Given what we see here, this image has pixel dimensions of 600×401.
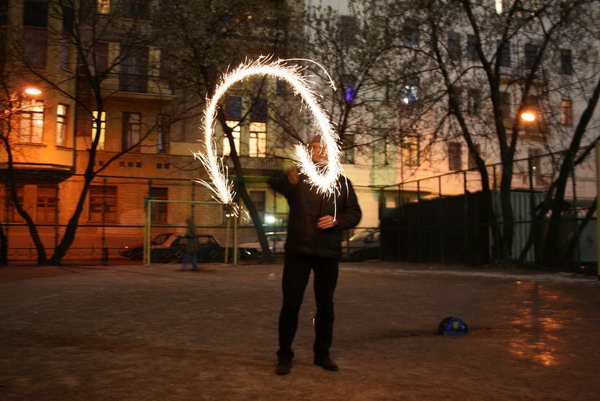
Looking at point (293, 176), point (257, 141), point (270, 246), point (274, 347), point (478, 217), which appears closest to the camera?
point (293, 176)

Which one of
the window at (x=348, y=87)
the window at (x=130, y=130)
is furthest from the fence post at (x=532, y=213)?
the window at (x=130, y=130)

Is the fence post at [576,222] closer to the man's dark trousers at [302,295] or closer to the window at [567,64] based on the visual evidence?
the window at [567,64]

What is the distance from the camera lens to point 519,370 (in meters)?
5.07

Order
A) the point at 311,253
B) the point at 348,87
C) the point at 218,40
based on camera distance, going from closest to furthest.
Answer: the point at 311,253
the point at 218,40
the point at 348,87

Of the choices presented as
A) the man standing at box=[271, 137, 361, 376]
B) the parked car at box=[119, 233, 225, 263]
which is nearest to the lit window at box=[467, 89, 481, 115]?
the parked car at box=[119, 233, 225, 263]

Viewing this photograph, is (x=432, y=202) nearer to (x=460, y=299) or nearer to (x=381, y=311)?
(x=460, y=299)

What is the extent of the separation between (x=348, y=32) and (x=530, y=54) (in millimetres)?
6971

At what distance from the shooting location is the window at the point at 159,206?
2158cm

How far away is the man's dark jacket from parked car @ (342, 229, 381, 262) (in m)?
22.2

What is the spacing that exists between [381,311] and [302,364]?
12.4 feet

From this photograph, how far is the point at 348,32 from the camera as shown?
923 inches

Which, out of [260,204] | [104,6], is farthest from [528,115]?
[104,6]

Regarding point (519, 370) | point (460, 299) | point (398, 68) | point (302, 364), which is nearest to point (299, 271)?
point (302, 364)

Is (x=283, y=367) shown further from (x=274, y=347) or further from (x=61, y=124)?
(x=61, y=124)
